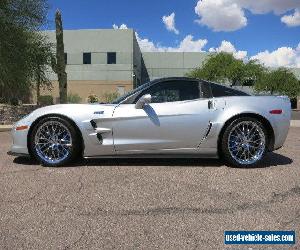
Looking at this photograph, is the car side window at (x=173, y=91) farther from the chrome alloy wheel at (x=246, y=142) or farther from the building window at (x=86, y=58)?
the building window at (x=86, y=58)

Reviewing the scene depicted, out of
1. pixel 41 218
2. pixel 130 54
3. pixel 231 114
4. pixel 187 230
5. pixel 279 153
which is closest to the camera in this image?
pixel 187 230

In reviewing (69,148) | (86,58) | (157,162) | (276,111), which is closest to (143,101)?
(157,162)

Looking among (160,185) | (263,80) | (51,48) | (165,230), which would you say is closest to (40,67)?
(51,48)

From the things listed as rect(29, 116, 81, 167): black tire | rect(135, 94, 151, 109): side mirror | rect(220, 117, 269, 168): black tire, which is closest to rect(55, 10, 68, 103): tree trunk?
rect(29, 116, 81, 167): black tire

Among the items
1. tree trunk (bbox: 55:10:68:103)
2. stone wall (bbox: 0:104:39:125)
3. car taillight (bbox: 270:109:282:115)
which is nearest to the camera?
car taillight (bbox: 270:109:282:115)

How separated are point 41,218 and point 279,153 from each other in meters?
5.06

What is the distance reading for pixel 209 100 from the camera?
6383 millimetres

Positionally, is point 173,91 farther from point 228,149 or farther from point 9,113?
point 9,113

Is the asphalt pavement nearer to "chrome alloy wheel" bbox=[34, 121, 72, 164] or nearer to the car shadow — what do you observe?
the car shadow

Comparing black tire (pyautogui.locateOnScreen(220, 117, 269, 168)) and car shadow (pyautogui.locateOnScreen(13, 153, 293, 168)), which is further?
car shadow (pyautogui.locateOnScreen(13, 153, 293, 168))

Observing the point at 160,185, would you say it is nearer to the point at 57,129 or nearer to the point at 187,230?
the point at 187,230

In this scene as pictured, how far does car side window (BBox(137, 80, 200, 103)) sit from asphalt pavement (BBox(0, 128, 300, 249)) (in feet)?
3.20

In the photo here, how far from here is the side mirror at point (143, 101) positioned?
609 cm

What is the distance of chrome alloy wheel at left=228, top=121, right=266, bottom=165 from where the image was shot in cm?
628
